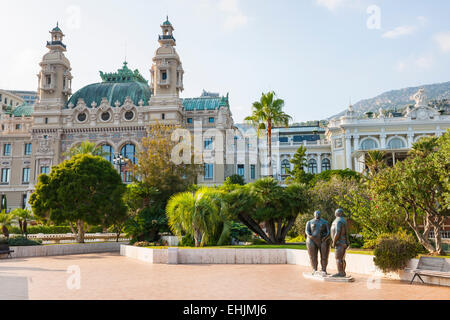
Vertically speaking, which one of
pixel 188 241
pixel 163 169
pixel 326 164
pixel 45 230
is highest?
pixel 326 164

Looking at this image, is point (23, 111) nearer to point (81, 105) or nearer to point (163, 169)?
point (81, 105)

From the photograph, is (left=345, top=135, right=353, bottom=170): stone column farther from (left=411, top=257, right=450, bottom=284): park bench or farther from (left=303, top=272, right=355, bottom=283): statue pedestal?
(left=303, top=272, right=355, bottom=283): statue pedestal

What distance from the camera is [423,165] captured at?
54.7ft

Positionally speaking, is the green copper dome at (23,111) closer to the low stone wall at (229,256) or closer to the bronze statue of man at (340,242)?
the low stone wall at (229,256)

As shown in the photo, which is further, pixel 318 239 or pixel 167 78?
pixel 167 78

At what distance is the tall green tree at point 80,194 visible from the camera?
30.5 meters

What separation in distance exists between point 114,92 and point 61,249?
49.7 metres

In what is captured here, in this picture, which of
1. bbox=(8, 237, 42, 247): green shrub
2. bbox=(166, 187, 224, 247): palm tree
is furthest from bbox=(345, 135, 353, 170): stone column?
bbox=(8, 237, 42, 247): green shrub

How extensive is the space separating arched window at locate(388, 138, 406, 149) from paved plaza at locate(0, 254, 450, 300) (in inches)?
2154

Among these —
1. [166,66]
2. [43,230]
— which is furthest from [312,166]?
[43,230]

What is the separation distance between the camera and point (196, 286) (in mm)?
12930

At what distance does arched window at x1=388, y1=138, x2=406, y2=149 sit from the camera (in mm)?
65881
